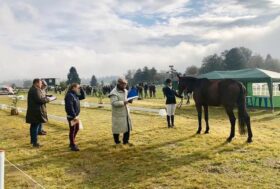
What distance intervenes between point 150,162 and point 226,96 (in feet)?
12.6

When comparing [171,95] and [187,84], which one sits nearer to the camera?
[187,84]

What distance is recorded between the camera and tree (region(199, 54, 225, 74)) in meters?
82.7

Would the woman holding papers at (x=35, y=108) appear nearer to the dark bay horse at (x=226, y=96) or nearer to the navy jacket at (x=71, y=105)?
the navy jacket at (x=71, y=105)

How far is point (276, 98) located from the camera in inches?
945

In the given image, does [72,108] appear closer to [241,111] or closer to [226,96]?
[226,96]

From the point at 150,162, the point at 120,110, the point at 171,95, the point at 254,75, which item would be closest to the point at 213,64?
the point at 254,75

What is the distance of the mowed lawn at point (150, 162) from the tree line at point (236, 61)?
71.0 metres

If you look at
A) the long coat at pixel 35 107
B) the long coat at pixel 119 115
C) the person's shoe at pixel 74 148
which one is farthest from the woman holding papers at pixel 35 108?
the long coat at pixel 119 115

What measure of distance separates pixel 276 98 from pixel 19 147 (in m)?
18.7

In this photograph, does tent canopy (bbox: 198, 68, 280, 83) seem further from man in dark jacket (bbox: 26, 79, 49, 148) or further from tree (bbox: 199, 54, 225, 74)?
tree (bbox: 199, 54, 225, 74)

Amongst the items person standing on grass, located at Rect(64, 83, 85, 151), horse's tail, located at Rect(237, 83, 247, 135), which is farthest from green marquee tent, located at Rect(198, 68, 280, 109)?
person standing on grass, located at Rect(64, 83, 85, 151)

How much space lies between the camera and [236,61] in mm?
80875

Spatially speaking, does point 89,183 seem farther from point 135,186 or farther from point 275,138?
point 275,138

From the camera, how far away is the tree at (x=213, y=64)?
8273 cm
